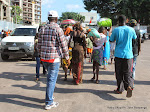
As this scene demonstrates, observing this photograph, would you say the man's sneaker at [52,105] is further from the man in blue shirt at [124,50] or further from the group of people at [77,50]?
the man in blue shirt at [124,50]

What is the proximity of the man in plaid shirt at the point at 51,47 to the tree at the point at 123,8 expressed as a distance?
31081 mm

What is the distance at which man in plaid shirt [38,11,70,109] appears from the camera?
11.9ft

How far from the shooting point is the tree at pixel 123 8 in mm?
32378

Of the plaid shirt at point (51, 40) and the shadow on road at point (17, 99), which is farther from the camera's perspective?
the shadow on road at point (17, 99)

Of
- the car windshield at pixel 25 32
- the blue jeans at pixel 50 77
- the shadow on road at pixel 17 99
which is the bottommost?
the shadow on road at pixel 17 99

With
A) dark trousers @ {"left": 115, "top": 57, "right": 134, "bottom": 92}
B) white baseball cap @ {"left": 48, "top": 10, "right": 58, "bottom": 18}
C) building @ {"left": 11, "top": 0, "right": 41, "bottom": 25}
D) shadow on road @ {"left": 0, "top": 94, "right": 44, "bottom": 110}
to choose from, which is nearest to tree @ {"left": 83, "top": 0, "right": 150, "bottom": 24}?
dark trousers @ {"left": 115, "top": 57, "right": 134, "bottom": 92}

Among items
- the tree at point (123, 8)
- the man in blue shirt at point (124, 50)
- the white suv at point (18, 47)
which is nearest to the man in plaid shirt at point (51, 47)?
the man in blue shirt at point (124, 50)

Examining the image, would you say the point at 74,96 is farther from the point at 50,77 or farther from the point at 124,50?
the point at 124,50

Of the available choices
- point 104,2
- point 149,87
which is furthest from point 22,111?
point 104,2

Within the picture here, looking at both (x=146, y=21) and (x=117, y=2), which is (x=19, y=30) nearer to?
(x=117, y=2)

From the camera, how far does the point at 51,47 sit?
3627 millimetres

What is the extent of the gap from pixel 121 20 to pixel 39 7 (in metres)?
118

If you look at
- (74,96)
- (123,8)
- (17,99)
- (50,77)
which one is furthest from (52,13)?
(123,8)

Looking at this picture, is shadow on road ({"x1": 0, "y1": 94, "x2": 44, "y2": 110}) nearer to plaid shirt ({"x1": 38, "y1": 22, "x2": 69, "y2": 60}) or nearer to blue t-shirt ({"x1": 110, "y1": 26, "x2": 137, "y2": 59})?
plaid shirt ({"x1": 38, "y1": 22, "x2": 69, "y2": 60})
